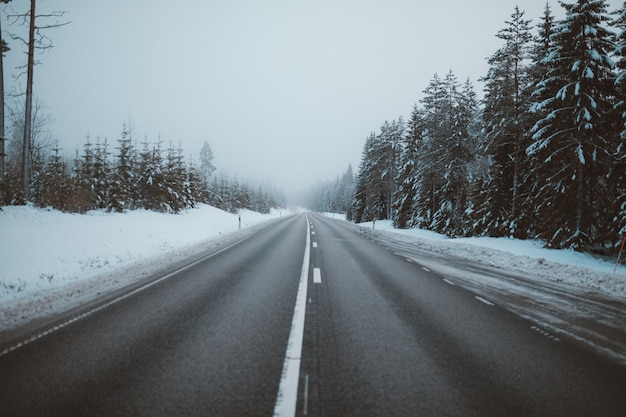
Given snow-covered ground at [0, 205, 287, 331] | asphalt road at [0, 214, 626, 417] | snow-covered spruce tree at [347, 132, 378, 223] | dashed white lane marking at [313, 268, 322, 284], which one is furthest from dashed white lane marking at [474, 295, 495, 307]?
snow-covered spruce tree at [347, 132, 378, 223]

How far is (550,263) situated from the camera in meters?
12.0

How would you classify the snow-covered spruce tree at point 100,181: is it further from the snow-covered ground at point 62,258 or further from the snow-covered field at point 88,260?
the snow-covered ground at point 62,258

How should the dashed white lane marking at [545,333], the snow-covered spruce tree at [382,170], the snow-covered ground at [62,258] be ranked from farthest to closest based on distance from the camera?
the snow-covered spruce tree at [382,170]
the snow-covered ground at [62,258]
the dashed white lane marking at [545,333]

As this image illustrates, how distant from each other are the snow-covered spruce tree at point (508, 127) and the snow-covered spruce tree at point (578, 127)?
3518 mm

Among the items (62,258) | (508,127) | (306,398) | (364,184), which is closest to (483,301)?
(306,398)

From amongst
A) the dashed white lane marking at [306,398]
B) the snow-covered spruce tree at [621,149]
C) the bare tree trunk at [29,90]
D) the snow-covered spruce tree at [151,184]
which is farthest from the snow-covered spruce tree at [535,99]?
the snow-covered spruce tree at [151,184]

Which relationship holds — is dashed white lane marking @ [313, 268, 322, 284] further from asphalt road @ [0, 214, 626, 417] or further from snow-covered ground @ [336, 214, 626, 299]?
snow-covered ground @ [336, 214, 626, 299]

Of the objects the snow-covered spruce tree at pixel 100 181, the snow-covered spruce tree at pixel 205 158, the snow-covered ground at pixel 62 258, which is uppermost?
the snow-covered spruce tree at pixel 205 158

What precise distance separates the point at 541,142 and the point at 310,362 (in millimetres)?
18071

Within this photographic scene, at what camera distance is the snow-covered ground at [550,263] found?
9.10 meters

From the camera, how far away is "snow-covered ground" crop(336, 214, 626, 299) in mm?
9102

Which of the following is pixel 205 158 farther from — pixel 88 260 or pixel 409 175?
pixel 88 260

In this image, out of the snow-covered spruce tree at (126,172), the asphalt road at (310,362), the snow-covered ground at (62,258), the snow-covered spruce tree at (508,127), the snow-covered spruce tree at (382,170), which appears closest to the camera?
the asphalt road at (310,362)

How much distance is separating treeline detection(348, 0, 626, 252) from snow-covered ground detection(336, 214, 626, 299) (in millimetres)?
1297
